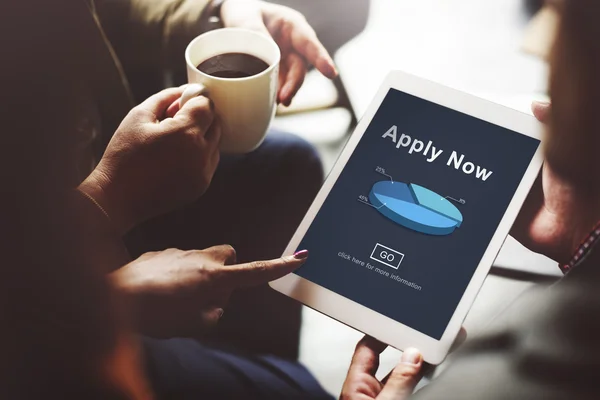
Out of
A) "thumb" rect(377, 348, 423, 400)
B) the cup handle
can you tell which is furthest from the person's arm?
the cup handle

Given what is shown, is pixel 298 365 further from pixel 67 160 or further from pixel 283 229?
pixel 67 160

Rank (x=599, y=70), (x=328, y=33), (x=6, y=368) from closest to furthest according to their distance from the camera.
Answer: (x=6, y=368)
(x=599, y=70)
(x=328, y=33)

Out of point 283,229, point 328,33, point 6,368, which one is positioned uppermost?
point 328,33

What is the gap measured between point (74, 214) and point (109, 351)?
0.48 feet

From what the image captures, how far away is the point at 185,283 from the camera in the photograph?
62 centimetres

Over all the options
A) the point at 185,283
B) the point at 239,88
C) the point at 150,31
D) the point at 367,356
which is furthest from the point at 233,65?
the point at 367,356

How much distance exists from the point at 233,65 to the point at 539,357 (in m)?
0.49

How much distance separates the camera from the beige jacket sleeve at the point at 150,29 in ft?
2.77

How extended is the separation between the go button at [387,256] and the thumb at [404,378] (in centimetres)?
9

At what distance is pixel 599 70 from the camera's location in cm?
69

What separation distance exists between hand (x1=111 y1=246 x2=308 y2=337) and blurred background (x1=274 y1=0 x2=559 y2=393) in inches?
2.7

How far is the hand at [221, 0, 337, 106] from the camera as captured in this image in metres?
0.83

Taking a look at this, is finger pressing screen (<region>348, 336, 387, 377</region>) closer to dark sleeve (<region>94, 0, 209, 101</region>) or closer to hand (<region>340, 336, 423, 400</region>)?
hand (<region>340, 336, 423, 400</region>)

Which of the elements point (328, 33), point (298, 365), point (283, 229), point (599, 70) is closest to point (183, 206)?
point (283, 229)
